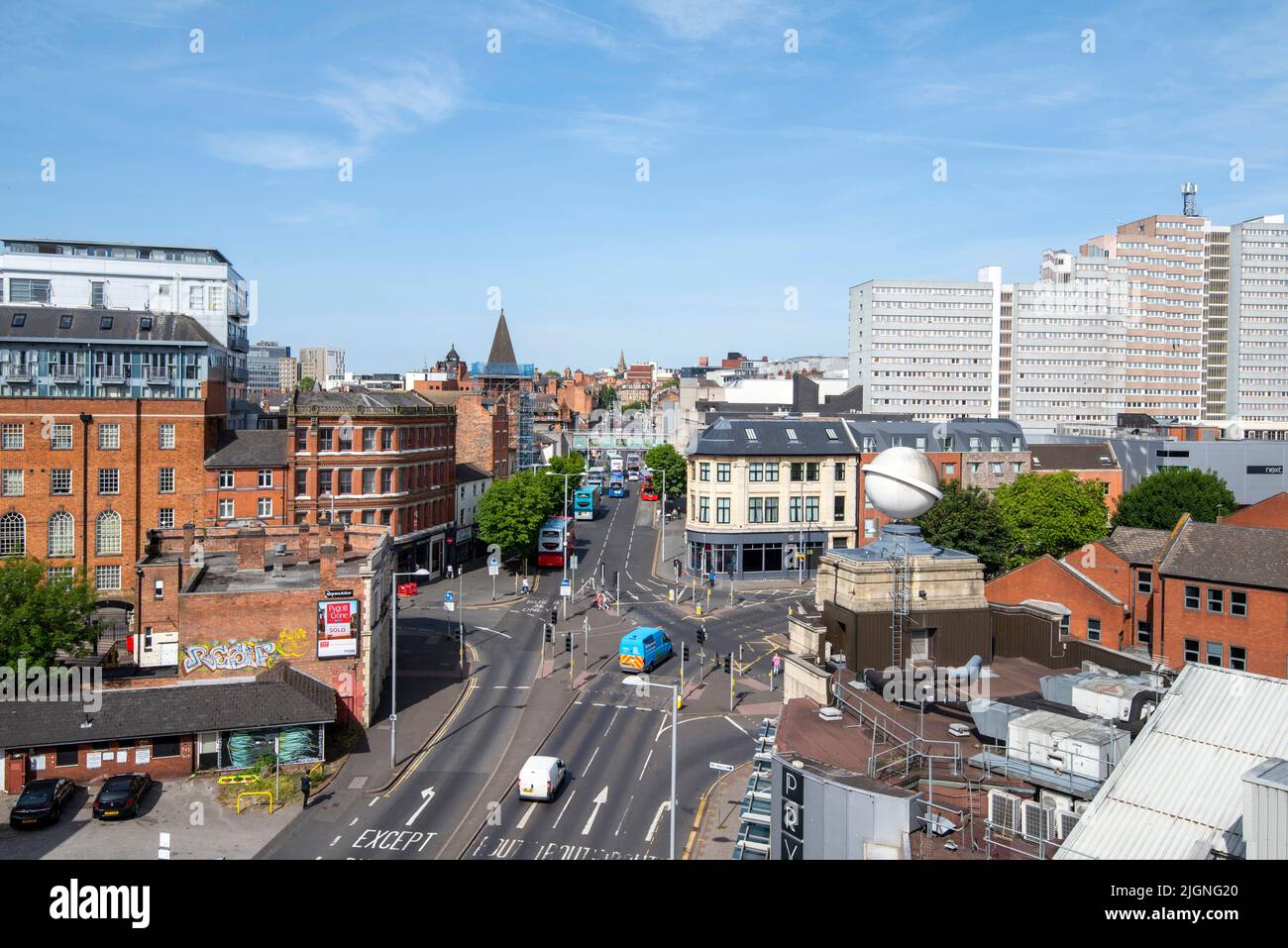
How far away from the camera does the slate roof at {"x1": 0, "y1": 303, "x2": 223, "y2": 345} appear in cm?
6262

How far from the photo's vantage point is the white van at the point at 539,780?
109ft

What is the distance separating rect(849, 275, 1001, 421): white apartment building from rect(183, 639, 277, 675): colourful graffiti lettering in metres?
117

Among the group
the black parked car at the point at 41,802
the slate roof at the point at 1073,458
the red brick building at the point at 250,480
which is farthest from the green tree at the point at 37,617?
the slate roof at the point at 1073,458

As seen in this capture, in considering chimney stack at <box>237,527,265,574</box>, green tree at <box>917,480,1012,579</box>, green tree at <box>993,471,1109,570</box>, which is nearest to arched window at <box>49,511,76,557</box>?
chimney stack at <box>237,527,265,574</box>

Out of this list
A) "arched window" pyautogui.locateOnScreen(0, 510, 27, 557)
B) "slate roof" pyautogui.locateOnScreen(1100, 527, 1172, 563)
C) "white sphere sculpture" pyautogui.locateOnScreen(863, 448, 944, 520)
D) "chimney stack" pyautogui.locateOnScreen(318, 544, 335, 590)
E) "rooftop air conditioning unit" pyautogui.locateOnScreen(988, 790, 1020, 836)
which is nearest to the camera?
"rooftop air conditioning unit" pyautogui.locateOnScreen(988, 790, 1020, 836)

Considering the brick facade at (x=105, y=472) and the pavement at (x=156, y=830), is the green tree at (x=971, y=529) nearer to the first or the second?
the pavement at (x=156, y=830)

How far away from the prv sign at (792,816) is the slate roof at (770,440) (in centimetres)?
5611

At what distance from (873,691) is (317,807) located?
2019cm

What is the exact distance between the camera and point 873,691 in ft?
87.0

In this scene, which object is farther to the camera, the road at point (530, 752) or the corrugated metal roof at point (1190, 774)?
the road at point (530, 752)

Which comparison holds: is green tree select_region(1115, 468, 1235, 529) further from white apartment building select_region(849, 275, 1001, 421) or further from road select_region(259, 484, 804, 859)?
white apartment building select_region(849, 275, 1001, 421)

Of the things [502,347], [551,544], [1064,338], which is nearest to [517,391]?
[502,347]

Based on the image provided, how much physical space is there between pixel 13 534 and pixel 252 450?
14.7 metres
